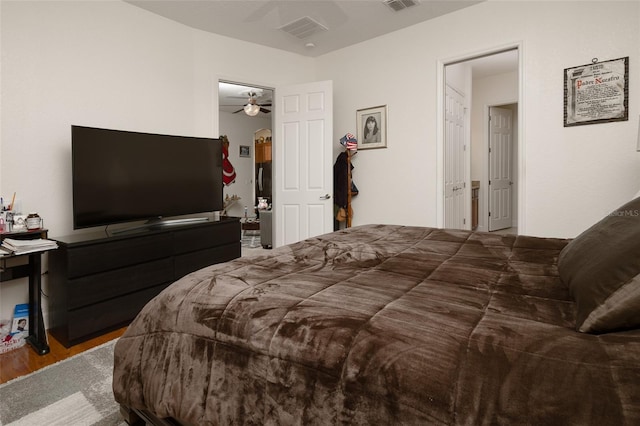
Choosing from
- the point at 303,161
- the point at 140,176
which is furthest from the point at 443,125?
the point at 140,176

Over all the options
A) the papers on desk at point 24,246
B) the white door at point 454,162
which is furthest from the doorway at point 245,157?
the papers on desk at point 24,246

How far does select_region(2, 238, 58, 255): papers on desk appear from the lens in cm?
218

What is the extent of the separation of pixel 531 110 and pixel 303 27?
2460mm

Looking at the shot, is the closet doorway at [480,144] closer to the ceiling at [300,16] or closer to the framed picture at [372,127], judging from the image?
the framed picture at [372,127]

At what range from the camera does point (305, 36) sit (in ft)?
13.5

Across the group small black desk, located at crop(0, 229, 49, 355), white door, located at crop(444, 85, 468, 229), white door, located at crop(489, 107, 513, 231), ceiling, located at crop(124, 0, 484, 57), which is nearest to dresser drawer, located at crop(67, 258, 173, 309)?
small black desk, located at crop(0, 229, 49, 355)

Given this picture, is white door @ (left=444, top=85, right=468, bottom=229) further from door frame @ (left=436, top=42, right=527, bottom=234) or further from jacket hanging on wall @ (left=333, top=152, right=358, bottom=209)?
jacket hanging on wall @ (left=333, top=152, right=358, bottom=209)

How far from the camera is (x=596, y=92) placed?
2898mm

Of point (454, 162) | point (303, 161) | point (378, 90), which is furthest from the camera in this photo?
point (454, 162)

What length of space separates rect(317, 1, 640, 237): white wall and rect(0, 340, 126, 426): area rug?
3.17 metres

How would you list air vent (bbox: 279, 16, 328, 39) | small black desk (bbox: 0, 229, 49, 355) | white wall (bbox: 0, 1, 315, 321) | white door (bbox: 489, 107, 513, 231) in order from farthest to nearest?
white door (bbox: 489, 107, 513, 231), air vent (bbox: 279, 16, 328, 39), white wall (bbox: 0, 1, 315, 321), small black desk (bbox: 0, 229, 49, 355)

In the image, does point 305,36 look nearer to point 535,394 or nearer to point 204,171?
point 204,171

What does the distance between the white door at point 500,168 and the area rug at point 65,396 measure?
6.60 meters

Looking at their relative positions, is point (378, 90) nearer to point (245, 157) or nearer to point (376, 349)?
point (376, 349)
